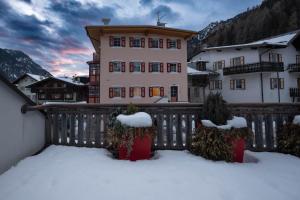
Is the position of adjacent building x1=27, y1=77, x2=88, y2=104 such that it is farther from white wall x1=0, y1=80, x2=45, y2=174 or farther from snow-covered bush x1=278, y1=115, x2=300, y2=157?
snow-covered bush x1=278, y1=115, x2=300, y2=157

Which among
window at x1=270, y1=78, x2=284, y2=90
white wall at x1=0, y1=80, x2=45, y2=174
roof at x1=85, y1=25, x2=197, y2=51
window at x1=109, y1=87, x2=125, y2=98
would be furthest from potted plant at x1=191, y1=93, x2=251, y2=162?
window at x1=270, y1=78, x2=284, y2=90

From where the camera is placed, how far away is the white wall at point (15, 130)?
3799 millimetres

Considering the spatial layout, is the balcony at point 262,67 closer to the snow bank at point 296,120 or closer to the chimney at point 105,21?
the chimney at point 105,21

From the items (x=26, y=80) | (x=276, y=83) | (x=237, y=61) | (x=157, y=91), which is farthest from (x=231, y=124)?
(x=26, y=80)

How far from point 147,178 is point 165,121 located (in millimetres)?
1861

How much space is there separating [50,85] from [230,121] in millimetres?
46146

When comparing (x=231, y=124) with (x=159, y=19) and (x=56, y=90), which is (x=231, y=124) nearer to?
(x=159, y=19)

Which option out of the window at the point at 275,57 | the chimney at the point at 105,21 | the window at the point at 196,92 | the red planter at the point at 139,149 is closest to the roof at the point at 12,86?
the red planter at the point at 139,149

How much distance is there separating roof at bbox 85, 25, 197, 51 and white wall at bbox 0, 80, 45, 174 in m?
24.6

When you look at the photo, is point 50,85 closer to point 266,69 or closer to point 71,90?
point 71,90

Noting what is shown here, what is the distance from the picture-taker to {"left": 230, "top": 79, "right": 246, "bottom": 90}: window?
116 ft

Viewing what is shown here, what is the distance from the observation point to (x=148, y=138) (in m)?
4.36

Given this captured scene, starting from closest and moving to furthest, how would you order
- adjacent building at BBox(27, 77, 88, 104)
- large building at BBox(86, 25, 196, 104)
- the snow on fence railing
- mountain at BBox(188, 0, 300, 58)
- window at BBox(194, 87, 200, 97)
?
the snow on fence railing
large building at BBox(86, 25, 196, 104)
window at BBox(194, 87, 200, 97)
adjacent building at BBox(27, 77, 88, 104)
mountain at BBox(188, 0, 300, 58)

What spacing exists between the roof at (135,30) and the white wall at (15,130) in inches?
967
